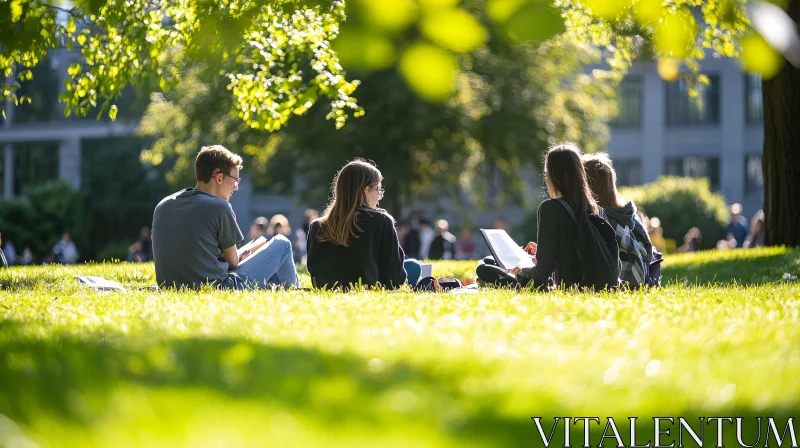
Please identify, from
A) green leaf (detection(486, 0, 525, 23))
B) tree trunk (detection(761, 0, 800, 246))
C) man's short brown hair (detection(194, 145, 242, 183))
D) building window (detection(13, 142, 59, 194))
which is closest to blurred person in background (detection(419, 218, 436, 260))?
tree trunk (detection(761, 0, 800, 246))

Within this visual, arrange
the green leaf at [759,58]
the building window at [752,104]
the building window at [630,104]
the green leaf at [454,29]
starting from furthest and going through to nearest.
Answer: the building window at [630,104], the building window at [752,104], the green leaf at [759,58], the green leaf at [454,29]

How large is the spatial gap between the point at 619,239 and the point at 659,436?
17.5 feet

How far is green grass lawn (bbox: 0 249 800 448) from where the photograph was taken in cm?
280

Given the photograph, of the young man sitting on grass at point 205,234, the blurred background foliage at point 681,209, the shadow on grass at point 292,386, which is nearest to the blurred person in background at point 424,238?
the blurred background foliage at point 681,209

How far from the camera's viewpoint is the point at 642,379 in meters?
3.85

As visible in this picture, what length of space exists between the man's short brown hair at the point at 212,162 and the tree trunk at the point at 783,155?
29.5 feet

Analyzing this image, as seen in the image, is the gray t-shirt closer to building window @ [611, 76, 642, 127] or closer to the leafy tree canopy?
the leafy tree canopy

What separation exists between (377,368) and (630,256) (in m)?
5.20

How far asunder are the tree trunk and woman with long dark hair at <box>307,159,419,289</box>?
8.28 meters

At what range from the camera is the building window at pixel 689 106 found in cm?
4809

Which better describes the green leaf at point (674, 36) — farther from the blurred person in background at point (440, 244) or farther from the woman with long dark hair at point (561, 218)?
the blurred person in background at point (440, 244)

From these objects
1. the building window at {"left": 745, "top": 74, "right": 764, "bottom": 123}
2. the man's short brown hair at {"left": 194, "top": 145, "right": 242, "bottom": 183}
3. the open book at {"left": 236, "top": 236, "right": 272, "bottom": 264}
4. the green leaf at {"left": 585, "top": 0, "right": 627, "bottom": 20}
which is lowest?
the open book at {"left": 236, "top": 236, "right": 272, "bottom": 264}

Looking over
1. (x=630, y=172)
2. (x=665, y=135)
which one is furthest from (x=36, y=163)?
(x=665, y=135)

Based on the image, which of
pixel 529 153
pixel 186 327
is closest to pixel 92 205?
pixel 529 153
